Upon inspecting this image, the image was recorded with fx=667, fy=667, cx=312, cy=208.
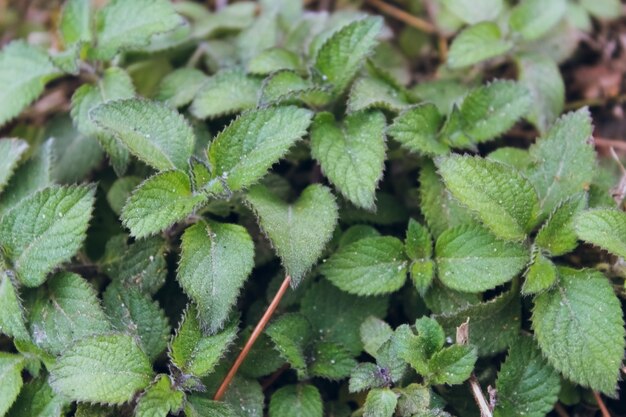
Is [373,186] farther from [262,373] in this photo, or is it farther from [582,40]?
[582,40]

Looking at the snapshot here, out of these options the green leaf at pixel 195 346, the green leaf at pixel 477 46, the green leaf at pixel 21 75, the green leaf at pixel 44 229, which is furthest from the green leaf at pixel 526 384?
the green leaf at pixel 21 75

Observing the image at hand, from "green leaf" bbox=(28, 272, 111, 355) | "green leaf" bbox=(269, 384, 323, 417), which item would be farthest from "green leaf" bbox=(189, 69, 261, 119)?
"green leaf" bbox=(269, 384, 323, 417)

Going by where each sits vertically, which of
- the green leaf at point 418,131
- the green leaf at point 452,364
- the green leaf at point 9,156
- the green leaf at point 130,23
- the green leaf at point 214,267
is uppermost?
the green leaf at point 130,23

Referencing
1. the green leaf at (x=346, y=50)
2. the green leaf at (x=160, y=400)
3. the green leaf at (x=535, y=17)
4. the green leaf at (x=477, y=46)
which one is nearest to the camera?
the green leaf at (x=160, y=400)

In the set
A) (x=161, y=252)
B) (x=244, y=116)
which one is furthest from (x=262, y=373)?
(x=244, y=116)

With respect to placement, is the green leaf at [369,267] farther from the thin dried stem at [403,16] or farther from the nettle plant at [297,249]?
the thin dried stem at [403,16]

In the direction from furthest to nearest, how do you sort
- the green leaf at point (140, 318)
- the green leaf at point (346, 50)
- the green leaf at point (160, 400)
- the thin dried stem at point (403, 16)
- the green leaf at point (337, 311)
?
the thin dried stem at point (403, 16)
the green leaf at point (346, 50)
the green leaf at point (337, 311)
the green leaf at point (140, 318)
the green leaf at point (160, 400)

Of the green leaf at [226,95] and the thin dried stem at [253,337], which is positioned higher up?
the green leaf at [226,95]
